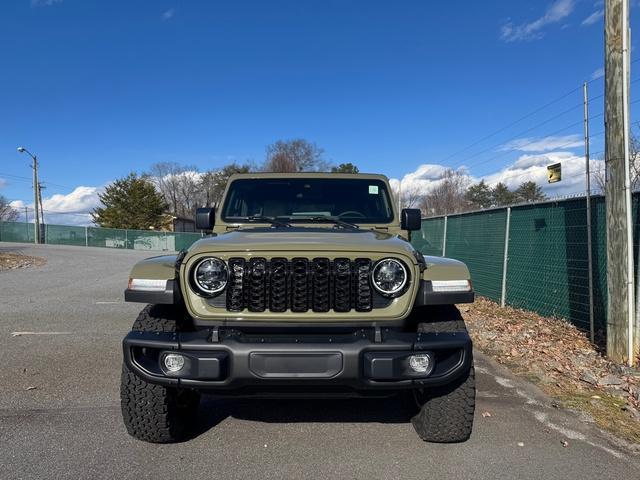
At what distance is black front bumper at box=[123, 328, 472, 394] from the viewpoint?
2693mm

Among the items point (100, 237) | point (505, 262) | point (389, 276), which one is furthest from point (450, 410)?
point (100, 237)

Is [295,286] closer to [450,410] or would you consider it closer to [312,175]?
[450,410]

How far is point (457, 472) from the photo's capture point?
288 cm

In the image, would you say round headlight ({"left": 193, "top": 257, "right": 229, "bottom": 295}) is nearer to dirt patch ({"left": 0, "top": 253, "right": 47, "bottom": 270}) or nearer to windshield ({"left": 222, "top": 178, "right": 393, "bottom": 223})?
windshield ({"left": 222, "top": 178, "right": 393, "bottom": 223})

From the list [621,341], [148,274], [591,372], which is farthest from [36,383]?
[621,341]

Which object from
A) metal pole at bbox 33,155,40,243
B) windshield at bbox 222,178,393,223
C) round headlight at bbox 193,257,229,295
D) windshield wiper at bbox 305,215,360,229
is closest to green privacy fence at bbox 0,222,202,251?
metal pole at bbox 33,155,40,243

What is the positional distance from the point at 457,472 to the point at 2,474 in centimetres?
262

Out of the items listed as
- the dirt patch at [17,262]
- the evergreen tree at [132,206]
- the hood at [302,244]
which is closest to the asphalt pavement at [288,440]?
the hood at [302,244]

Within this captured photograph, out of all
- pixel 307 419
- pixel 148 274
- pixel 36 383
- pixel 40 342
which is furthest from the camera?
pixel 40 342

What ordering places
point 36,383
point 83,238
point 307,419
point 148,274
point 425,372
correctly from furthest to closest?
point 83,238 → point 36,383 → point 307,419 → point 148,274 → point 425,372

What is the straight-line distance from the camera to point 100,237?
42125 mm

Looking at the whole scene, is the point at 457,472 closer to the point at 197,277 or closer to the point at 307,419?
the point at 307,419

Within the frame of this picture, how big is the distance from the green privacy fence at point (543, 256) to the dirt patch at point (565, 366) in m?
0.33

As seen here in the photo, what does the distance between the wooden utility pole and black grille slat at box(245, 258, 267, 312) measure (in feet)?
12.5
